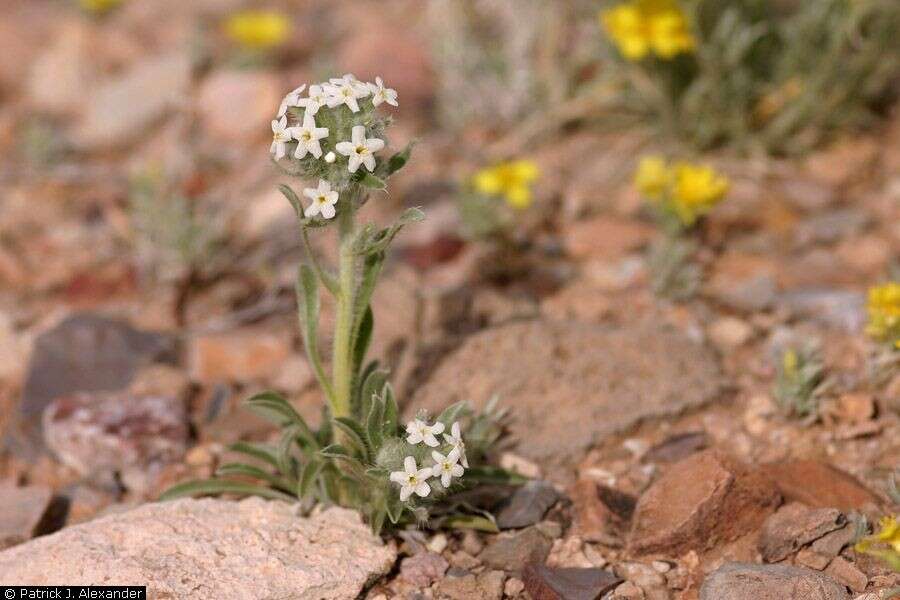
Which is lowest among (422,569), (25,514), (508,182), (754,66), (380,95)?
(422,569)

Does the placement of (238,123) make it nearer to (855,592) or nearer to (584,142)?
(584,142)

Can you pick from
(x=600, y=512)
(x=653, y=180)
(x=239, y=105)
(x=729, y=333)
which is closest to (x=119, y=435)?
(x=600, y=512)

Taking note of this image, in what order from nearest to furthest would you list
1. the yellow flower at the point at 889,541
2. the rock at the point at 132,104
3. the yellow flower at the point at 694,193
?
the yellow flower at the point at 889,541, the yellow flower at the point at 694,193, the rock at the point at 132,104

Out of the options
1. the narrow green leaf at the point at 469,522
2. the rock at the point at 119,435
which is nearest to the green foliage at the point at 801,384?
the narrow green leaf at the point at 469,522

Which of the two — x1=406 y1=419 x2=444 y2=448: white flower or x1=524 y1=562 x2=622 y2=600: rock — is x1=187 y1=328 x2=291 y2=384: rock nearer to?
x1=406 y1=419 x2=444 y2=448: white flower

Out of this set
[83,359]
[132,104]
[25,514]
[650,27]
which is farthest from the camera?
[132,104]

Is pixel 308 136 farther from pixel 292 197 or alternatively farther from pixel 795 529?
pixel 795 529

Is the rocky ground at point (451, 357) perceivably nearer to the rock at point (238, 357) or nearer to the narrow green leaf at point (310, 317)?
the rock at point (238, 357)

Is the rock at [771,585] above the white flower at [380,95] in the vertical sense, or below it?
below
